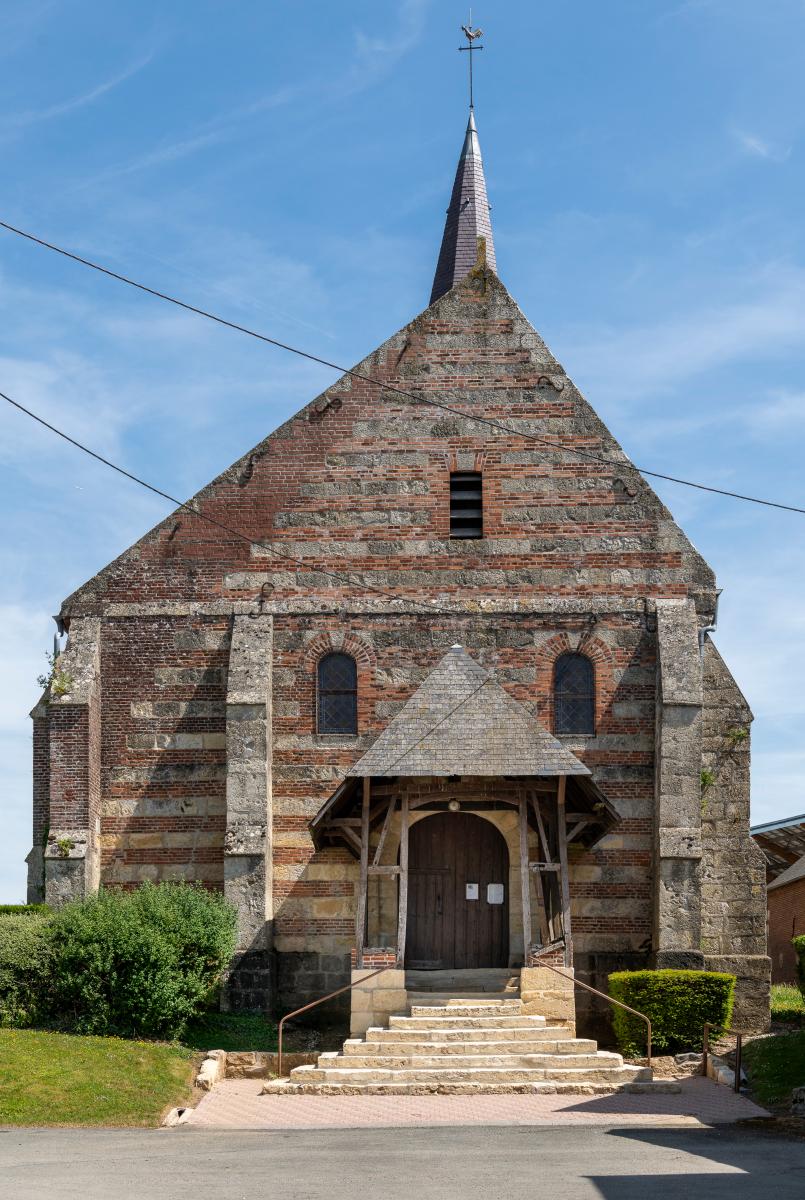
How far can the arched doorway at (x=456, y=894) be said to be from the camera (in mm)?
22016

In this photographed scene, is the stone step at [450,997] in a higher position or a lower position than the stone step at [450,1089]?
higher

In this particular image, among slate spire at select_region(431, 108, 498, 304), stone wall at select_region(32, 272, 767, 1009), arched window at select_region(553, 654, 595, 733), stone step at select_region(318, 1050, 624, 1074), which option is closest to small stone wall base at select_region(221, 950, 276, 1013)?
stone wall at select_region(32, 272, 767, 1009)

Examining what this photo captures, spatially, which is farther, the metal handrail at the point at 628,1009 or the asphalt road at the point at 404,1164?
the metal handrail at the point at 628,1009

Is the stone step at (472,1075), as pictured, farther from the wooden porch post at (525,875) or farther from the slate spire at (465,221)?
the slate spire at (465,221)

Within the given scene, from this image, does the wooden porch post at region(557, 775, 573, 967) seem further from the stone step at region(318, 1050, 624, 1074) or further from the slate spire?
the slate spire

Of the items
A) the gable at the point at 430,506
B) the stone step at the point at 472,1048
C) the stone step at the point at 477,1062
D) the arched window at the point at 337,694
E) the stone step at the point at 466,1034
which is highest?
the gable at the point at 430,506

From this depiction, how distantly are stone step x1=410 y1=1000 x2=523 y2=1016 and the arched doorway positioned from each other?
235 centimetres

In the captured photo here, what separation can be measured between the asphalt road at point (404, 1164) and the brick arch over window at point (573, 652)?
26.4 ft

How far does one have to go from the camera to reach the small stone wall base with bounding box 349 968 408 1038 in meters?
19.6

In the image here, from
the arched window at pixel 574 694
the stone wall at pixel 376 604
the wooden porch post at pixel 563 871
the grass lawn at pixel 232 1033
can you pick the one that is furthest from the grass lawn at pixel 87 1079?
the arched window at pixel 574 694

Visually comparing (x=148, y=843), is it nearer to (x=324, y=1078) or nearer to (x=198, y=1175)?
(x=324, y=1078)

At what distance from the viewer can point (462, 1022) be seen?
19.1 meters

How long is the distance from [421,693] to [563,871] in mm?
2950

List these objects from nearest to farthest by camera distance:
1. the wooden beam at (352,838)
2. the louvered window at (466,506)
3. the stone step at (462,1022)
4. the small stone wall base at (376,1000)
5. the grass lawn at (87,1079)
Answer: the grass lawn at (87,1079), the stone step at (462,1022), the small stone wall base at (376,1000), the wooden beam at (352,838), the louvered window at (466,506)
